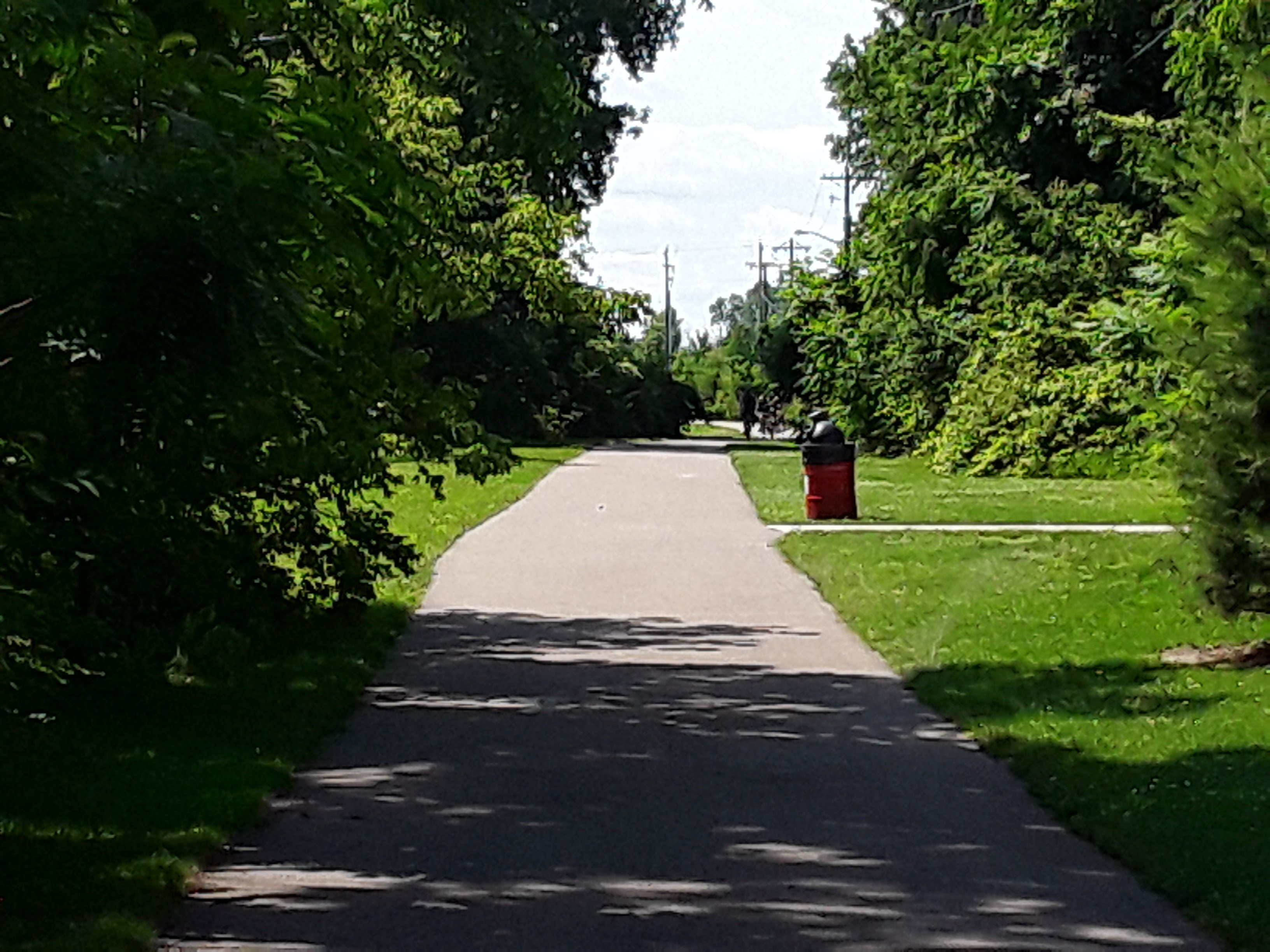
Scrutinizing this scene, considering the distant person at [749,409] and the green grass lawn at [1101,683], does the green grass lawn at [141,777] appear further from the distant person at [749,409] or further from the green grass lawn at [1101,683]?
the distant person at [749,409]

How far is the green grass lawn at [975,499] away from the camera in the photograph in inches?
1007

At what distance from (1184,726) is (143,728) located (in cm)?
567

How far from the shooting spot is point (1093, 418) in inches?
1463

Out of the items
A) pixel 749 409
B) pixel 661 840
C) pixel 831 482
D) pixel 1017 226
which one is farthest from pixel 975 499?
pixel 749 409

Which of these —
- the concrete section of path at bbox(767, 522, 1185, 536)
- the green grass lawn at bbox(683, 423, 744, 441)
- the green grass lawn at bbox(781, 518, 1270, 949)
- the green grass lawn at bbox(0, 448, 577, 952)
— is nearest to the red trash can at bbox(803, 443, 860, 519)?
the concrete section of path at bbox(767, 522, 1185, 536)

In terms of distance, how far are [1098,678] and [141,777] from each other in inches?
252

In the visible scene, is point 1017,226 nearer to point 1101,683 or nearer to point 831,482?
point 831,482

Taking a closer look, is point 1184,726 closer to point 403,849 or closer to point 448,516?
point 403,849

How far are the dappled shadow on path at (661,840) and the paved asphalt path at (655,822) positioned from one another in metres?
0.02

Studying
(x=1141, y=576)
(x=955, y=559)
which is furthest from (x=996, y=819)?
(x=955, y=559)

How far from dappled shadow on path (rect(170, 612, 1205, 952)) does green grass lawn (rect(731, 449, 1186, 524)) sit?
34.5 feet

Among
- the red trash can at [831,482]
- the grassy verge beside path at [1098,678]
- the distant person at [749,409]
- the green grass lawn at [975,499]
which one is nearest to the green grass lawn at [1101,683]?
the grassy verge beside path at [1098,678]

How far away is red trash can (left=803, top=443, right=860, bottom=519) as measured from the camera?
85.1 feet

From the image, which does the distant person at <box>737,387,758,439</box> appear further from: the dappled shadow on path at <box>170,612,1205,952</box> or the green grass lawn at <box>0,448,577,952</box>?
the dappled shadow on path at <box>170,612,1205,952</box>
